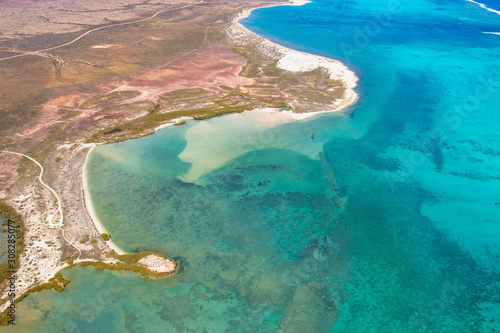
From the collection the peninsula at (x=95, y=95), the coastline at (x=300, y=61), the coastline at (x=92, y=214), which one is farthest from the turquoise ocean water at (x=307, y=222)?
the coastline at (x=300, y=61)

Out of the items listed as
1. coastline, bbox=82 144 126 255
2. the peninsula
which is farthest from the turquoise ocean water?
the peninsula

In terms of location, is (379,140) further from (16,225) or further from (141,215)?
(16,225)

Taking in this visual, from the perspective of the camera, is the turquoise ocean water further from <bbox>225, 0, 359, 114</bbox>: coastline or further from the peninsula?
<bbox>225, 0, 359, 114</bbox>: coastline

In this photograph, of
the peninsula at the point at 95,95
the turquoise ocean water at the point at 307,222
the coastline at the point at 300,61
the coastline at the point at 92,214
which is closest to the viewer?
the turquoise ocean water at the point at 307,222

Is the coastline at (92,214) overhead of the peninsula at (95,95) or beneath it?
beneath

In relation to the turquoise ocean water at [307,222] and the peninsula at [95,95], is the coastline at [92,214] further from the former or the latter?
the turquoise ocean water at [307,222]

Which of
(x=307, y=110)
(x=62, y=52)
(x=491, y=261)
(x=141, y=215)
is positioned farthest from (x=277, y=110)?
(x=62, y=52)

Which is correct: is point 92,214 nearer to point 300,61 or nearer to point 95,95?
point 95,95

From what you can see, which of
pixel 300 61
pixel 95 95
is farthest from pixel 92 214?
pixel 300 61
